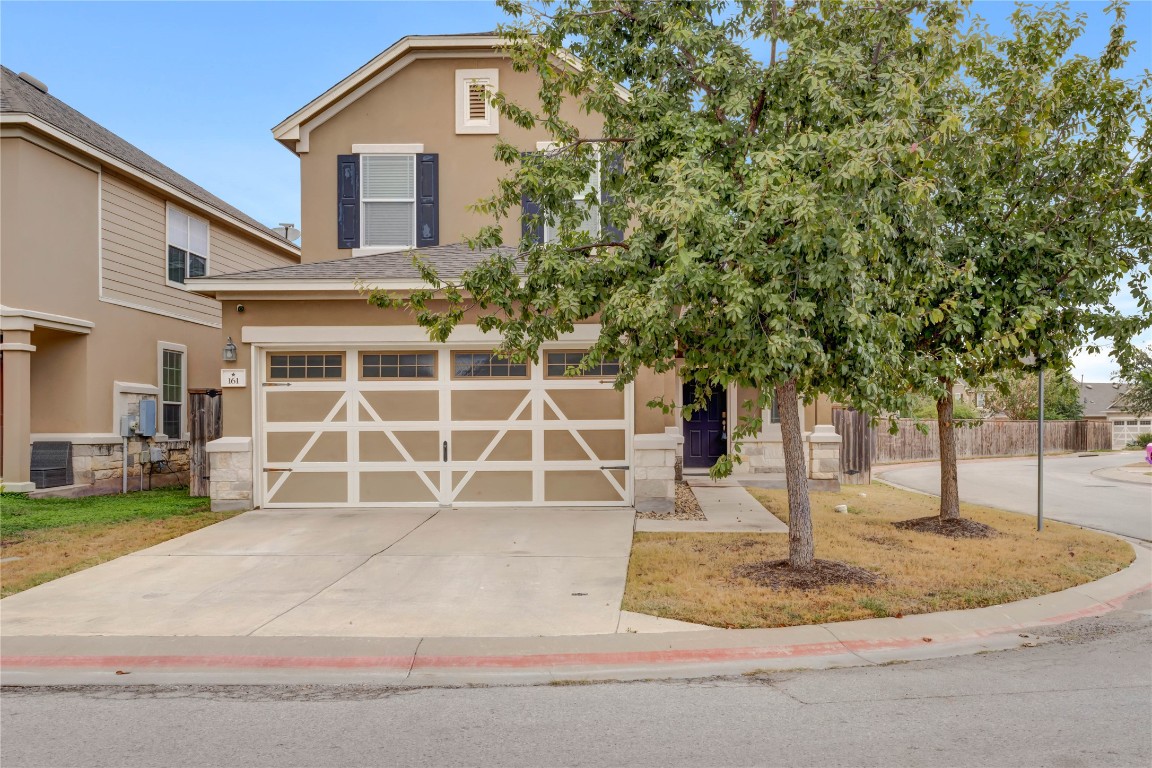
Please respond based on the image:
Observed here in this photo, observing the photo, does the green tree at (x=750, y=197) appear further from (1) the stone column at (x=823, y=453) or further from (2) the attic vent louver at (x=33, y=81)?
(2) the attic vent louver at (x=33, y=81)

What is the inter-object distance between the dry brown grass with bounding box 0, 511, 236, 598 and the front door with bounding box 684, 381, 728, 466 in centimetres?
959

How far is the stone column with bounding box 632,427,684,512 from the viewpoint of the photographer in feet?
40.5

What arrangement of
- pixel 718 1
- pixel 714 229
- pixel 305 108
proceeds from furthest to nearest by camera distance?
pixel 305 108
pixel 718 1
pixel 714 229

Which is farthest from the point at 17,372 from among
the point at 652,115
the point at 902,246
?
the point at 902,246

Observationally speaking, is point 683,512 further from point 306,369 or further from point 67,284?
point 67,284

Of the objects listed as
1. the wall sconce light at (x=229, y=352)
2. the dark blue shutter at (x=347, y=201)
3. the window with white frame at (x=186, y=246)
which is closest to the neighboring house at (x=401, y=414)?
the wall sconce light at (x=229, y=352)

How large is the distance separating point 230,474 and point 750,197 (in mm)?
9513

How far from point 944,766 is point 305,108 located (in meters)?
14.6

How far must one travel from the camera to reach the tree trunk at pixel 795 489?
328 inches

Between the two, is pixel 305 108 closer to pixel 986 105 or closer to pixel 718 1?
pixel 718 1

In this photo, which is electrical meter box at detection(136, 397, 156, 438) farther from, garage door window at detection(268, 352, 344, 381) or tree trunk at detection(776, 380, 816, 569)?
tree trunk at detection(776, 380, 816, 569)

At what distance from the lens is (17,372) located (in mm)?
13742

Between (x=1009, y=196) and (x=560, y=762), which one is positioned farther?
(x=1009, y=196)

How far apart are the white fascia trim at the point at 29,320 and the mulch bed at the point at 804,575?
12.3 metres
